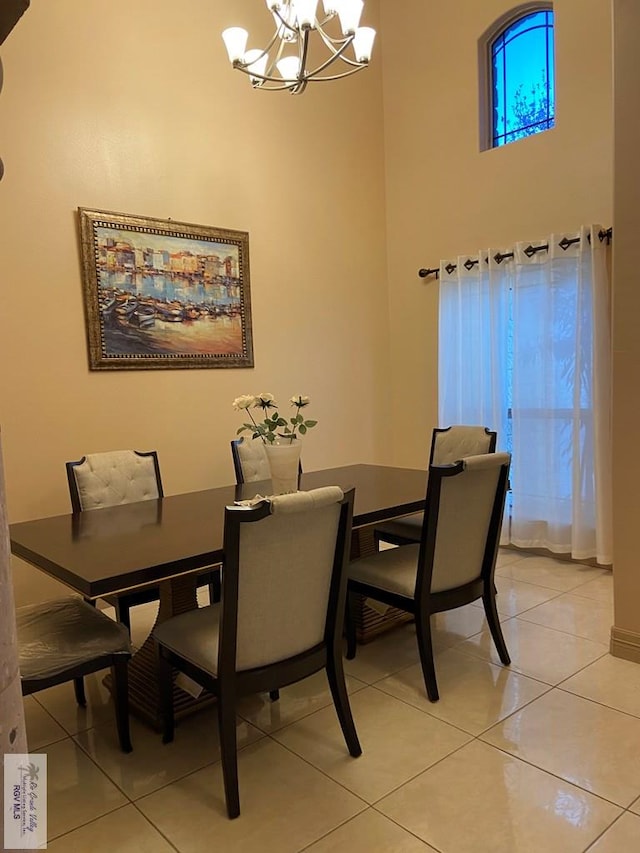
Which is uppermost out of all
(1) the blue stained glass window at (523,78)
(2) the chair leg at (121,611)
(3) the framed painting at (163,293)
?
(1) the blue stained glass window at (523,78)

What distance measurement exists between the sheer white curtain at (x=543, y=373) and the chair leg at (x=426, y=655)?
1.88 meters

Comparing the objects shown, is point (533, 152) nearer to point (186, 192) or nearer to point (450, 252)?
point (450, 252)

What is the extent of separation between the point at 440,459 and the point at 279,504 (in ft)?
6.97

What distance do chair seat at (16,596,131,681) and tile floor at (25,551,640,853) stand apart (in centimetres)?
42

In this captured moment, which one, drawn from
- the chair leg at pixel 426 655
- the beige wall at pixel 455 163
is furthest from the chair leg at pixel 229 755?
the beige wall at pixel 455 163

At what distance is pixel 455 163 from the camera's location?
4.58 m

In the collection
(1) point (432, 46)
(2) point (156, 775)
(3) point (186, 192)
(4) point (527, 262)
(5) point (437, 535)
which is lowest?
(2) point (156, 775)

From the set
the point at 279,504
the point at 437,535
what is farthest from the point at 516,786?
the point at 279,504

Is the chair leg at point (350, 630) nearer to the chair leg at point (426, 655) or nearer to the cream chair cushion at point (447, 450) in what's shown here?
the chair leg at point (426, 655)

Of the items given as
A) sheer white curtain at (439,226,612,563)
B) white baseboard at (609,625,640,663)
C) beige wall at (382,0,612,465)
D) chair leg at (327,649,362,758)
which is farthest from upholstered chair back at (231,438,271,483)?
white baseboard at (609,625,640,663)

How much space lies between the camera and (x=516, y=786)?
6.30ft

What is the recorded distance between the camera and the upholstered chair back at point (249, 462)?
139 inches

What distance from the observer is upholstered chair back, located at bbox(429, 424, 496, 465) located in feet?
11.4

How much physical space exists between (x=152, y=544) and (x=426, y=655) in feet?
3.91
